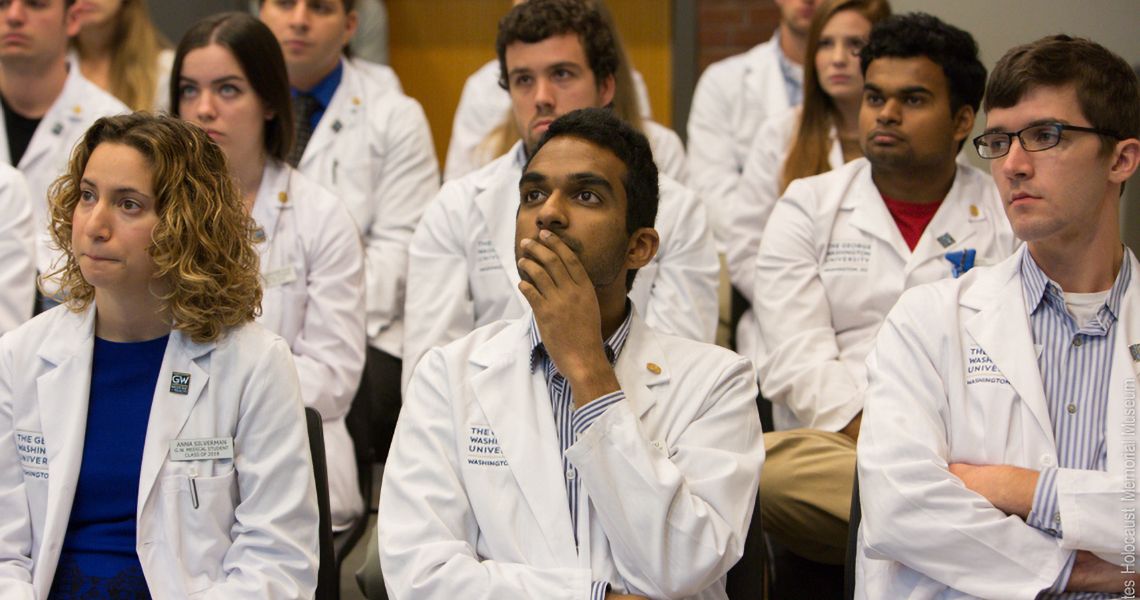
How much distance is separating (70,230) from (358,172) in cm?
175

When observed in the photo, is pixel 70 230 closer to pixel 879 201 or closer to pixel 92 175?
pixel 92 175

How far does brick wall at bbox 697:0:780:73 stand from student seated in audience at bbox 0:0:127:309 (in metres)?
2.60

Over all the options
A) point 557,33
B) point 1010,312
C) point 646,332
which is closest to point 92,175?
point 646,332

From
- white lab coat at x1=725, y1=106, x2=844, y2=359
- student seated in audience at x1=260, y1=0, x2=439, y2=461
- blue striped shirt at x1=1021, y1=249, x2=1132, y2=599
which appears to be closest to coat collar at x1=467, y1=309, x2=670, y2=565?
blue striped shirt at x1=1021, y1=249, x2=1132, y2=599

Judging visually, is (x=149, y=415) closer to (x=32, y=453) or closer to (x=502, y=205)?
(x=32, y=453)

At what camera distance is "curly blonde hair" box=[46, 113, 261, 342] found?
1.99 meters

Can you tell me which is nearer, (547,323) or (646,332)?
(547,323)

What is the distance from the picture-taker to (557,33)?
3.08 m

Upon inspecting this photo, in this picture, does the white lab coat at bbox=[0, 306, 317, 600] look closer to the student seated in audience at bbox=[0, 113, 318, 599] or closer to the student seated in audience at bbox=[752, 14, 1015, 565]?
the student seated in audience at bbox=[0, 113, 318, 599]

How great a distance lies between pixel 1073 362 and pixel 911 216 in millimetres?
971

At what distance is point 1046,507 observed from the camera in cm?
186

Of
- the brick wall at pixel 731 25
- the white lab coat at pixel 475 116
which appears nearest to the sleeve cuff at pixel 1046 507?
the white lab coat at pixel 475 116

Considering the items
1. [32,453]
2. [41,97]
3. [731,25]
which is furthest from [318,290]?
[731,25]

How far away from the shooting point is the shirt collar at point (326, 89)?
3922mm
